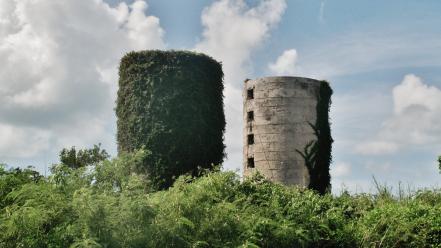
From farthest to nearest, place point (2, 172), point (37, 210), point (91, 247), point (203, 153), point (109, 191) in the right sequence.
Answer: point (203, 153) < point (2, 172) < point (109, 191) < point (37, 210) < point (91, 247)

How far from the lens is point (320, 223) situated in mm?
10055

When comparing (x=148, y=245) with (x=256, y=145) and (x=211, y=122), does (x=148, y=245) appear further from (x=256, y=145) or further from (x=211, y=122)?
(x=256, y=145)

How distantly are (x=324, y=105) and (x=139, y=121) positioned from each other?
8.29 metres

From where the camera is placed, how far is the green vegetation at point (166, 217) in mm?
7605

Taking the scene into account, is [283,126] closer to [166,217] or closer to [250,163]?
[250,163]

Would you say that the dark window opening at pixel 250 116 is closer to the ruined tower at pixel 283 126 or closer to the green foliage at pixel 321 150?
the ruined tower at pixel 283 126

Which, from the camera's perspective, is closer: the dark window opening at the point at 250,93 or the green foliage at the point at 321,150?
the green foliage at the point at 321,150

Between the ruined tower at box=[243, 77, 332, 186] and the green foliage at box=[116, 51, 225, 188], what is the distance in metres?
4.20

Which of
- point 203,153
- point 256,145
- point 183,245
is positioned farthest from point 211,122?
point 183,245

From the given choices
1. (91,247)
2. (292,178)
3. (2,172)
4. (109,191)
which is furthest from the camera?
(292,178)

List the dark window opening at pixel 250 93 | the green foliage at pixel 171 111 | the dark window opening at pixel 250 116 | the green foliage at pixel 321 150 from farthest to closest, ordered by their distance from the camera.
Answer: the dark window opening at pixel 250 93 < the dark window opening at pixel 250 116 < the green foliage at pixel 321 150 < the green foliage at pixel 171 111

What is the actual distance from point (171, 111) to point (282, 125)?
5686 millimetres

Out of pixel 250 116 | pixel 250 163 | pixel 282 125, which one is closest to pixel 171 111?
pixel 282 125

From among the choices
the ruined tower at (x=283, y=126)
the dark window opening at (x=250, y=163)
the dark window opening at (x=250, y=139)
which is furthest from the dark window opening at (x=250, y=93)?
the dark window opening at (x=250, y=163)
